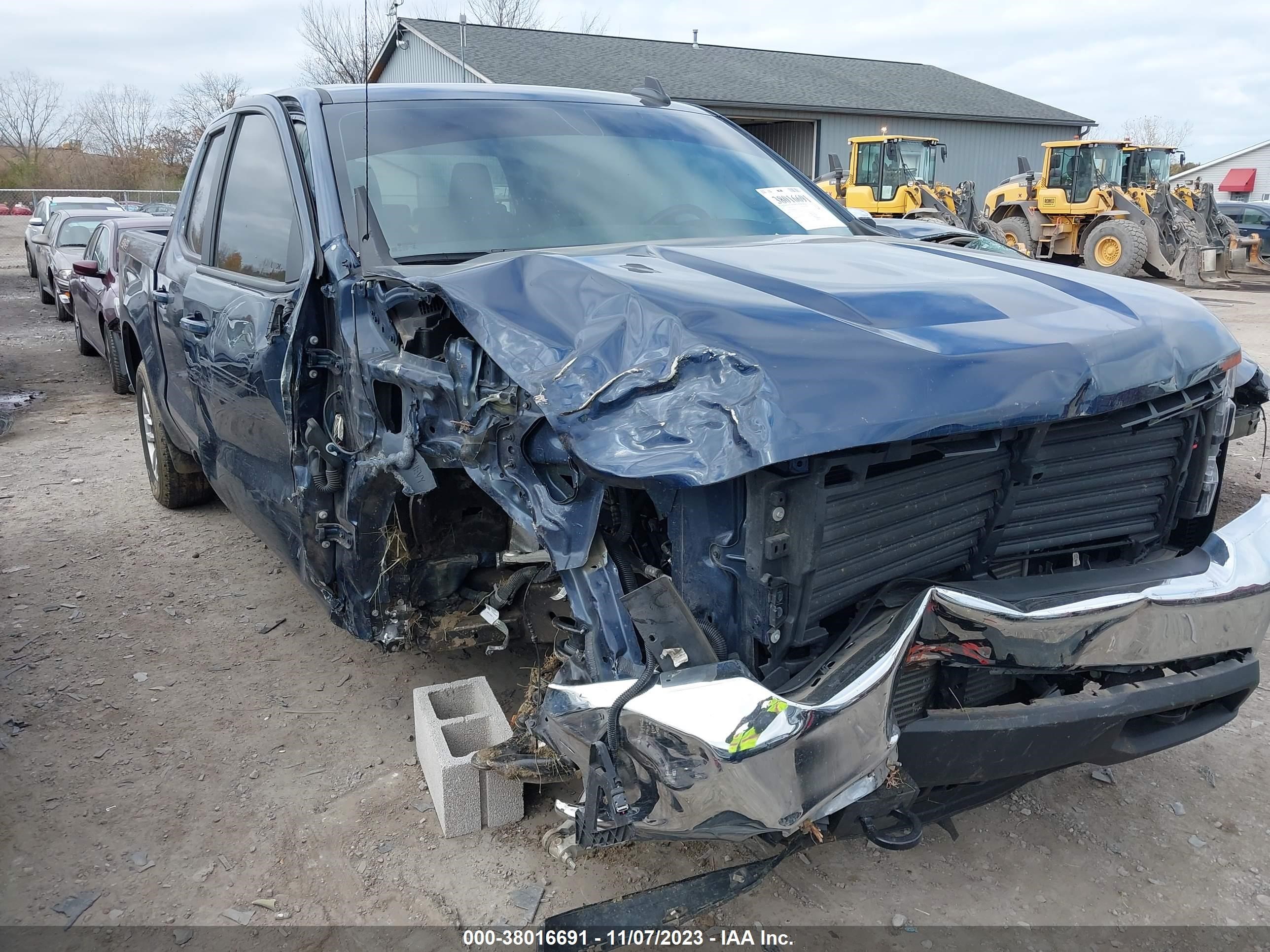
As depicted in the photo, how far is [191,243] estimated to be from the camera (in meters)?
4.27

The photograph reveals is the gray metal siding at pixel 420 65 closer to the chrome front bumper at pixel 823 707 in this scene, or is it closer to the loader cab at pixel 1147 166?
the loader cab at pixel 1147 166

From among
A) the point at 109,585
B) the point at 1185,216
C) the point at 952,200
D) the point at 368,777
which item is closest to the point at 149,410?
the point at 109,585

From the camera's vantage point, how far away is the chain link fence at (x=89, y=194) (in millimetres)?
30438

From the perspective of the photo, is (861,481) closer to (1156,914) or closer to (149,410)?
(1156,914)

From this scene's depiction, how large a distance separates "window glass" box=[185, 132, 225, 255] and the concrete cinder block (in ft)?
7.25

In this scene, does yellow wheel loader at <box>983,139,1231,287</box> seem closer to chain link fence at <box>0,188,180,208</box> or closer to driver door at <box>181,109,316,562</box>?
driver door at <box>181,109,316,562</box>

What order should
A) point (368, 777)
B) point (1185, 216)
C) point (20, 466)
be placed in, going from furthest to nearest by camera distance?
point (1185, 216) → point (20, 466) → point (368, 777)

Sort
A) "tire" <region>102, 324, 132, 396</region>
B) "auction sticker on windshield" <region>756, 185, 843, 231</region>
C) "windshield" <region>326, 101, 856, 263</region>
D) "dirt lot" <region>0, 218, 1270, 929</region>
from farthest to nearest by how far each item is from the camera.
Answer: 1. "tire" <region>102, 324, 132, 396</region>
2. "auction sticker on windshield" <region>756, 185, 843, 231</region>
3. "windshield" <region>326, 101, 856, 263</region>
4. "dirt lot" <region>0, 218, 1270, 929</region>

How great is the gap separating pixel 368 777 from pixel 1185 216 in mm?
19332

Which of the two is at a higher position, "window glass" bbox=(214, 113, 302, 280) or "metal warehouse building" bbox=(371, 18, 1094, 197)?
"metal warehouse building" bbox=(371, 18, 1094, 197)

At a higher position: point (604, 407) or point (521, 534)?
point (604, 407)

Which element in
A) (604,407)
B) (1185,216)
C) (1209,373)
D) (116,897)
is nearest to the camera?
(604,407)

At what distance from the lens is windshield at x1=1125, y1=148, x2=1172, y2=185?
1944 cm

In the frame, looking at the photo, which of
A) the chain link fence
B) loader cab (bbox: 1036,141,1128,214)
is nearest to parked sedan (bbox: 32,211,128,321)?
the chain link fence
